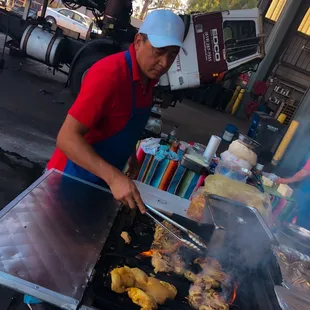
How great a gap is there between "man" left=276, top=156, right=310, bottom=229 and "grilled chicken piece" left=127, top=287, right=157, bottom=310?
376 centimetres

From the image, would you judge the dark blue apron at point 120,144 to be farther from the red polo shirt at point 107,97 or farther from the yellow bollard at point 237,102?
the yellow bollard at point 237,102

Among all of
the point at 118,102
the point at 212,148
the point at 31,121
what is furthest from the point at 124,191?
the point at 31,121

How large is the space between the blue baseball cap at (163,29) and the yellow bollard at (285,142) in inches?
277

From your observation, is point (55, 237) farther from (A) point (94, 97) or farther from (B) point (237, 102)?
(B) point (237, 102)

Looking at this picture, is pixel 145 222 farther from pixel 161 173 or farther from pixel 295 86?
pixel 295 86

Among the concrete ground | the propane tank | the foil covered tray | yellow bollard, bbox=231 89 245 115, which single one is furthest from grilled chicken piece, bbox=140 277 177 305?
yellow bollard, bbox=231 89 245 115

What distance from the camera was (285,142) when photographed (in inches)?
328

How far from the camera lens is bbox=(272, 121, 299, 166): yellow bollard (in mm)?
8211

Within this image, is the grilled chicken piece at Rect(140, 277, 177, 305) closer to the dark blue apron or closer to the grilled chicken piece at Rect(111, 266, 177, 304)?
the grilled chicken piece at Rect(111, 266, 177, 304)

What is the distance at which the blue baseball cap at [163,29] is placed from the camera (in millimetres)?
1808

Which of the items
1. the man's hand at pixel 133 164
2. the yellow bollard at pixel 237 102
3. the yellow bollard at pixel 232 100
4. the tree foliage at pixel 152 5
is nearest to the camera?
the man's hand at pixel 133 164

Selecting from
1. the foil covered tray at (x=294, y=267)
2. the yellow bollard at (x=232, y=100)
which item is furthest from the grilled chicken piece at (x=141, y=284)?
the yellow bollard at (x=232, y=100)

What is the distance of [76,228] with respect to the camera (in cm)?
169

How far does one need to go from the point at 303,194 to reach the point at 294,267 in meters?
2.87
